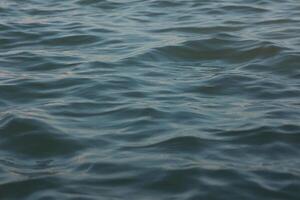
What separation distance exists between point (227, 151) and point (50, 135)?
57.6 inches

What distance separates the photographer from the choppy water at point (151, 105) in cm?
431

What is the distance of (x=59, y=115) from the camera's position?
18.2 ft

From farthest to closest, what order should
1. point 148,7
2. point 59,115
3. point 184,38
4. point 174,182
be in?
point 148,7
point 184,38
point 59,115
point 174,182

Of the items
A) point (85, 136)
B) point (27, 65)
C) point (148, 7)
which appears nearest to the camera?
point (85, 136)

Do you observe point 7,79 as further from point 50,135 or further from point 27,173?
point 27,173

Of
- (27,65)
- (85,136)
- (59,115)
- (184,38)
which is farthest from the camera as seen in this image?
(184,38)

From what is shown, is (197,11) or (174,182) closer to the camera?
(174,182)

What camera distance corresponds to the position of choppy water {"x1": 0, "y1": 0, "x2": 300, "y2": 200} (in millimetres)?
4309

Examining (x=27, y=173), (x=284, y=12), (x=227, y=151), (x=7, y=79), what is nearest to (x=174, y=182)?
(x=227, y=151)

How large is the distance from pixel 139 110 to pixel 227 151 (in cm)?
117


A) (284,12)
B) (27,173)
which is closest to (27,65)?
(27,173)

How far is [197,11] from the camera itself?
9617mm

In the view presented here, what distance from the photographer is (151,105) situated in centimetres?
575

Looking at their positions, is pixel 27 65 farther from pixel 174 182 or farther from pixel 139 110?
pixel 174 182
